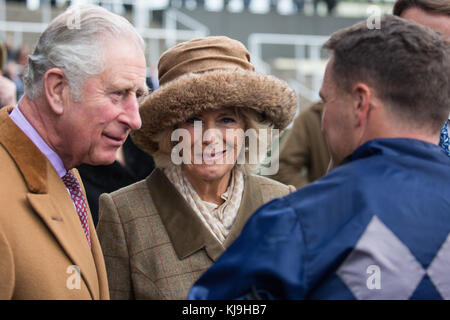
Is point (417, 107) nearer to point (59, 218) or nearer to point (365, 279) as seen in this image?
point (365, 279)

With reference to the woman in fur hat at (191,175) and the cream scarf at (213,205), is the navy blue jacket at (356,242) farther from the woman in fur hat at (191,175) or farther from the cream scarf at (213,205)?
the cream scarf at (213,205)

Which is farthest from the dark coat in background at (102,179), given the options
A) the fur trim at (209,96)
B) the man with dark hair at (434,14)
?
the man with dark hair at (434,14)

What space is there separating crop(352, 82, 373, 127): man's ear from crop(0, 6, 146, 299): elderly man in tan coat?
86 cm

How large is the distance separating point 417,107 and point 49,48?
126 centimetres

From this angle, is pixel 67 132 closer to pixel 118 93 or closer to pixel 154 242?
pixel 118 93

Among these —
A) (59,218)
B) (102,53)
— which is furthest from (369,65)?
(59,218)

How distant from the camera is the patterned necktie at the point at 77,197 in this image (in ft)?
7.80

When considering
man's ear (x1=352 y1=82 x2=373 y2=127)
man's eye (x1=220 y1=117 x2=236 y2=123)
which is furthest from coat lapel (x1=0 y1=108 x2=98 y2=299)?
man's ear (x1=352 y1=82 x2=373 y2=127)

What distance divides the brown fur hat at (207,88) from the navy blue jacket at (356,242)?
1.11 m

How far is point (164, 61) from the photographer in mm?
2908

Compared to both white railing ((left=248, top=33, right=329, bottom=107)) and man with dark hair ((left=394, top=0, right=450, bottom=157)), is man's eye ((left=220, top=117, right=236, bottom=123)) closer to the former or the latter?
man with dark hair ((left=394, top=0, right=450, bottom=157))

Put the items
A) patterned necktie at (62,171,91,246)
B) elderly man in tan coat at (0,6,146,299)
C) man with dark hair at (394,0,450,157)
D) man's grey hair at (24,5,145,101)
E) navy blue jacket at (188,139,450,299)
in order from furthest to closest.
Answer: man with dark hair at (394,0,450,157) → patterned necktie at (62,171,91,246) → man's grey hair at (24,5,145,101) → elderly man in tan coat at (0,6,146,299) → navy blue jacket at (188,139,450,299)

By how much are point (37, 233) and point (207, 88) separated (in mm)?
1049

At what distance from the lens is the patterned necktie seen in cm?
238
